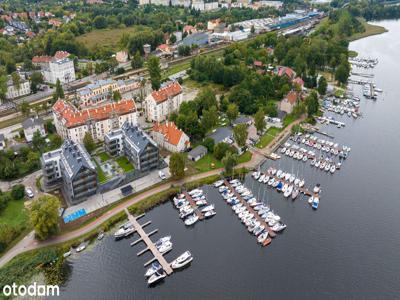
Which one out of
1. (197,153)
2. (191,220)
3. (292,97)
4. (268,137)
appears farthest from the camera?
(292,97)

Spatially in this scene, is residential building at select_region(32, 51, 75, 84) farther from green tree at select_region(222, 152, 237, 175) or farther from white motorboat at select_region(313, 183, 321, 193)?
white motorboat at select_region(313, 183, 321, 193)

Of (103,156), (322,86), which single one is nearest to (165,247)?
(103,156)

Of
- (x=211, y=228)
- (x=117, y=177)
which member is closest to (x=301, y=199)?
(x=211, y=228)

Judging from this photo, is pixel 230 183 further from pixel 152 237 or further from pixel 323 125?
pixel 323 125

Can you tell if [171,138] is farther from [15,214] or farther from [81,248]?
[15,214]

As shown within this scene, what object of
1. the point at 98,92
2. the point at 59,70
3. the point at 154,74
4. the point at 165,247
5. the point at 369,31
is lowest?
the point at 165,247

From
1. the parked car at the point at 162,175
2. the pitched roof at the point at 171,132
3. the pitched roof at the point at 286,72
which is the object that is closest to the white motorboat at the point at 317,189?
the parked car at the point at 162,175
